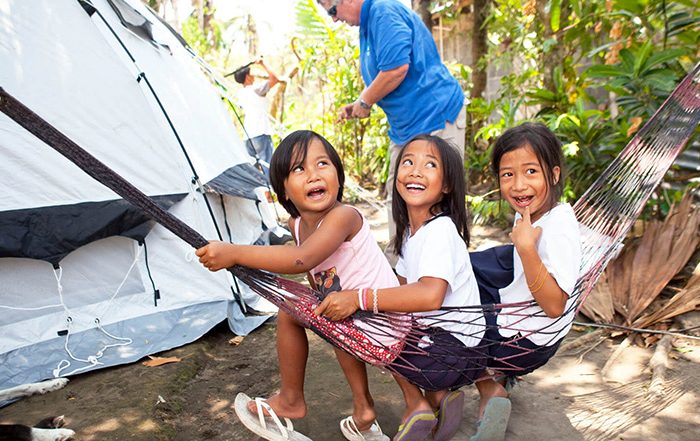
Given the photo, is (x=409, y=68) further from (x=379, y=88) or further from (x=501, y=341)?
(x=501, y=341)

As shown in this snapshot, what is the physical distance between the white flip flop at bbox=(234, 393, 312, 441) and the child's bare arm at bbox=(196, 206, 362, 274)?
426 mm

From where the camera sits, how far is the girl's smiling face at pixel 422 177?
1449 mm

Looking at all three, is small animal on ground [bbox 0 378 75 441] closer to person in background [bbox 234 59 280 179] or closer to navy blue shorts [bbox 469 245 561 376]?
navy blue shorts [bbox 469 245 561 376]

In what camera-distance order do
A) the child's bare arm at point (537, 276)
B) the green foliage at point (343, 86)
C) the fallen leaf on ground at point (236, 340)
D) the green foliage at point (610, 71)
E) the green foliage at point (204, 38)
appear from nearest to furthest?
the child's bare arm at point (537, 276) < the fallen leaf on ground at point (236, 340) < the green foliage at point (610, 71) < the green foliage at point (343, 86) < the green foliage at point (204, 38)

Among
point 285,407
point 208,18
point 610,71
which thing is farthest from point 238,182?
point 208,18

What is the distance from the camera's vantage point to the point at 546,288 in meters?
1.31

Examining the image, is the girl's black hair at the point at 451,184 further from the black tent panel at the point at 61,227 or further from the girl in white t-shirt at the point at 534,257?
the black tent panel at the point at 61,227

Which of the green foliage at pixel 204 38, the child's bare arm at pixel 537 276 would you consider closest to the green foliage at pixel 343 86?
the green foliage at pixel 204 38

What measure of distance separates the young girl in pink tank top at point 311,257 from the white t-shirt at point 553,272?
13.0 inches

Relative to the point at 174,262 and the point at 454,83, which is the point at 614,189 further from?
the point at 174,262

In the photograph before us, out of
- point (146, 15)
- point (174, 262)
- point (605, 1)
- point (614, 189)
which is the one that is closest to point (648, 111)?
point (605, 1)

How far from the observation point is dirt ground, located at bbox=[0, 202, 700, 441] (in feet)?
5.47

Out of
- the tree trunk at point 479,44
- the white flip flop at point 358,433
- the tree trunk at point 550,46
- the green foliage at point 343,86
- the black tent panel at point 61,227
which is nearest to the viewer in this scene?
the white flip flop at point 358,433

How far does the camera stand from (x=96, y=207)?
241 cm
